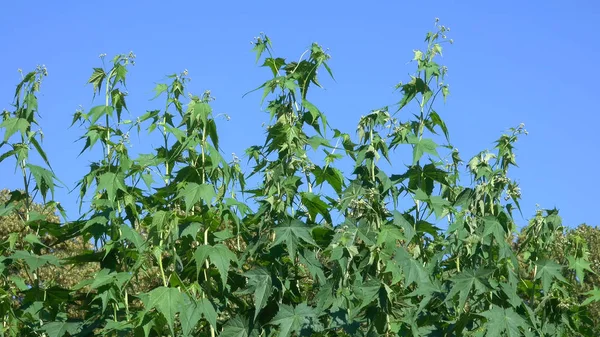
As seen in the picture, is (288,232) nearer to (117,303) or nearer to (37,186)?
(117,303)

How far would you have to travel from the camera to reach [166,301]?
4906 millimetres

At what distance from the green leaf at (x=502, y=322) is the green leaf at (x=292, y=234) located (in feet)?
3.63

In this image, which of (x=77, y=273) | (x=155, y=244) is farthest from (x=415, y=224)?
(x=77, y=273)

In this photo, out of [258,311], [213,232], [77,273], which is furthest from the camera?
[77,273]

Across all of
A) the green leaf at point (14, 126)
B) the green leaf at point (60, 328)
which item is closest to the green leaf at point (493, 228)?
the green leaf at point (60, 328)

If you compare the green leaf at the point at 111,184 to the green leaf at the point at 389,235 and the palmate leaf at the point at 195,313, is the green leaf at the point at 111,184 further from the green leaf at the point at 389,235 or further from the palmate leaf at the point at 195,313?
the green leaf at the point at 389,235

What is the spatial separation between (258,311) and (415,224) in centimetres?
123

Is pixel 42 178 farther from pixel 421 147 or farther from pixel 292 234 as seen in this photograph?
pixel 421 147

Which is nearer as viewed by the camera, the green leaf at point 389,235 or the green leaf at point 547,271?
the green leaf at point 389,235

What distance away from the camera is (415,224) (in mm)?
5738

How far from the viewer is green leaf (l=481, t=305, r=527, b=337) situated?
17.0 ft

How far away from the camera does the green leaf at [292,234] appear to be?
5.13 metres

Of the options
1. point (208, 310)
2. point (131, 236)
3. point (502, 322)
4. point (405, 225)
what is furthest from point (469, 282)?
point (131, 236)

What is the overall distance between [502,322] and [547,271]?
0.68 m
